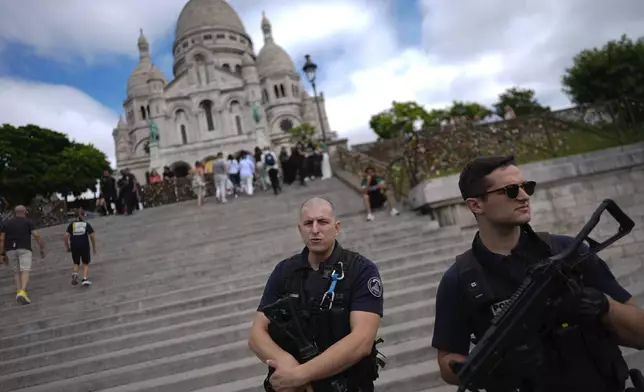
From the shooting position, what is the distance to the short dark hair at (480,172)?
180 cm

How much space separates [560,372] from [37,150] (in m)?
49.2

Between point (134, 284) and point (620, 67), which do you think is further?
point (620, 67)

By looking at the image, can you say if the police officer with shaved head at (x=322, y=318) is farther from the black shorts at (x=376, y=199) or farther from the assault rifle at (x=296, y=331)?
the black shorts at (x=376, y=199)

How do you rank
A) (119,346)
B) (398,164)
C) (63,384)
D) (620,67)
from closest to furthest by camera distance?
(63,384) → (119,346) → (398,164) → (620,67)

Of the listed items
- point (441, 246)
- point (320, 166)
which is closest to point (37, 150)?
point (320, 166)

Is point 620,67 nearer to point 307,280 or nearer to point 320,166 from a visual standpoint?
point 320,166

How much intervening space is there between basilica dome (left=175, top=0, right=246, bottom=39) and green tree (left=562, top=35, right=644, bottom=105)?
50.7m

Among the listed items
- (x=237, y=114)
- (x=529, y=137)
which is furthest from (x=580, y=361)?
(x=237, y=114)

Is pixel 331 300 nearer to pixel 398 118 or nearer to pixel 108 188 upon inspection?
pixel 108 188

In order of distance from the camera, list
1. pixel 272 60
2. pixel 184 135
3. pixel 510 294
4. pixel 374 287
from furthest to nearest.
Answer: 1. pixel 272 60
2. pixel 184 135
3. pixel 374 287
4. pixel 510 294

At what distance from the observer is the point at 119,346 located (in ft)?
17.1

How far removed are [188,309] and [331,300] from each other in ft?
14.1

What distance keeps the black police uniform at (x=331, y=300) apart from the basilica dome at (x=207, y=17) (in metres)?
67.6

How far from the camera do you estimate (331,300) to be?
2100 mm
